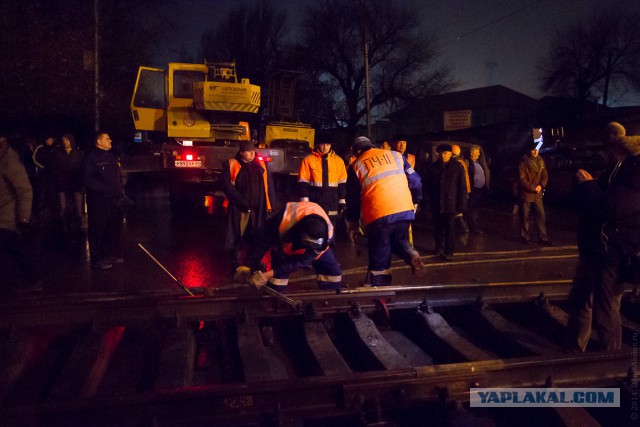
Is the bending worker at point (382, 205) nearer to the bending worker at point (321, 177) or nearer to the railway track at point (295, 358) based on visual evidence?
the railway track at point (295, 358)

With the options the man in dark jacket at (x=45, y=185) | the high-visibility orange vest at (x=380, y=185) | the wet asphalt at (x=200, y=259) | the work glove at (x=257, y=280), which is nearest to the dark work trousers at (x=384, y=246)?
the high-visibility orange vest at (x=380, y=185)

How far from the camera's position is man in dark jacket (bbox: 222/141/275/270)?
6.64m

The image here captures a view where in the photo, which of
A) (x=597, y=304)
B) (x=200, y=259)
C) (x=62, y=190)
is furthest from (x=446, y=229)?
(x=62, y=190)

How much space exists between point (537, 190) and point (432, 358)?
5083mm

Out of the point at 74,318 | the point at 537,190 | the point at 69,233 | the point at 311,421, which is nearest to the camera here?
the point at 311,421

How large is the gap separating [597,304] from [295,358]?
8.29 ft

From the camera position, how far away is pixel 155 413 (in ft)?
10.8

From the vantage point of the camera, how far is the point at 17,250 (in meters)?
5.67

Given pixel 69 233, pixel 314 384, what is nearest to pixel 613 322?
pixel 314 384

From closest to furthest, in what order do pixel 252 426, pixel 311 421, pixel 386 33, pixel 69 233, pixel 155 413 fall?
pixel 155 413 < pixel 252 426 < pixel 311 421 < pixel 69 233 < pixel 386 33

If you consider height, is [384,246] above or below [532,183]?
below

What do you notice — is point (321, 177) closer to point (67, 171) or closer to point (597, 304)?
point (597, 304)

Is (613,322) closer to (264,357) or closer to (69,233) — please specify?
(264,357)

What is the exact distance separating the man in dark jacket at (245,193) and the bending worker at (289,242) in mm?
1846
